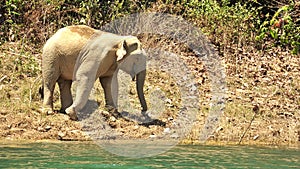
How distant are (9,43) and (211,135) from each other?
5100 millimetres

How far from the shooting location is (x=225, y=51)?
44.3ft

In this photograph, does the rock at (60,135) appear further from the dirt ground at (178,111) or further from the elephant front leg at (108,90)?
the elephant front leg at (108,90)

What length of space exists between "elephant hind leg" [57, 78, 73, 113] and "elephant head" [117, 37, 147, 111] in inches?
36.9

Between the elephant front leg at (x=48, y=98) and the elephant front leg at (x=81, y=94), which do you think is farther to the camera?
the elephant front leg at (x=48, y=98)

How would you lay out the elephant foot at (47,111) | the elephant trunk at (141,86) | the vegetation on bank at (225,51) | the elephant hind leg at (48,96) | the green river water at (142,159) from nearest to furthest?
the green river water at (142,159) < the elephant foot at (47,111) < the elephant hind leg at (48,96) < the elephant trunk at (141,86) < the vegetation on bank at (225,51)

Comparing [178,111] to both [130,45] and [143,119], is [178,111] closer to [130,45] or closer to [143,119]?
[143,119]

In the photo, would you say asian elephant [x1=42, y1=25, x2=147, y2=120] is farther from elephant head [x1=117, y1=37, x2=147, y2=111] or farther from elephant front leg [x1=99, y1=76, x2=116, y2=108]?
elephant front leg [x1=99, y1=76, x2=116, y2=108]

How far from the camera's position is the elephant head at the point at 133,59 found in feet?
30.6

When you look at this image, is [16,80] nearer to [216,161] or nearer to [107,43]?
[107,43]

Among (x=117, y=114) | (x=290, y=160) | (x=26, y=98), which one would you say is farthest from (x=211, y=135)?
(x=26, y=98)

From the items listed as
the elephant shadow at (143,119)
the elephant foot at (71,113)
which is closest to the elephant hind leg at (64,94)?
the elephant foot at (71,113)

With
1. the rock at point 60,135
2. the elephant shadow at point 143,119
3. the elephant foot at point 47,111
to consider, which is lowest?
the rock at point 60,135

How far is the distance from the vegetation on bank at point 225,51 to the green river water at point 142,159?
56.4 inches

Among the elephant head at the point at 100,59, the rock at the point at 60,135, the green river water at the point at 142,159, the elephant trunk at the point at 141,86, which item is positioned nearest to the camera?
the green river water at the point at 142,159
